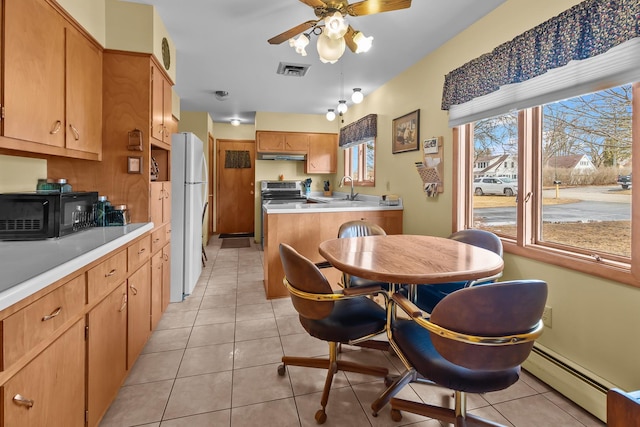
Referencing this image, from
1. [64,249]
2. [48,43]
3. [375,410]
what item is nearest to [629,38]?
[375,410]

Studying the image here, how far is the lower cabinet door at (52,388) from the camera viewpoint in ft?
3.02

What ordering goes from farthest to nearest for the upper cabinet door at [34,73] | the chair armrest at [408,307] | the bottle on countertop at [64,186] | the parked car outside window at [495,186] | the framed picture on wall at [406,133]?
the framed picture on wall at [406,133]
the parked car outside window at [495,186]
the bottle on countertop at [64,186]
the upper cabinet door at [34,73]
the chair armrest at [408,307]

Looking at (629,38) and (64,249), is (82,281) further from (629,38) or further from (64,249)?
(629,38)

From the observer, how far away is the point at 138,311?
6.67 ft

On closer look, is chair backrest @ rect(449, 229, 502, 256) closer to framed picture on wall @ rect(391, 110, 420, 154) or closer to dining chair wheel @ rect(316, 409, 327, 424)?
Result: framed picture on wall @ rect(391, 110, 420, 154)

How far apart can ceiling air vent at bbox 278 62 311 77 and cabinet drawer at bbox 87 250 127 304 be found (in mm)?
2597

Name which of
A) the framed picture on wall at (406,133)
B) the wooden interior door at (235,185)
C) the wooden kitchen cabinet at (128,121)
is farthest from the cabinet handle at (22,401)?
the wooden interior door at (235,185)

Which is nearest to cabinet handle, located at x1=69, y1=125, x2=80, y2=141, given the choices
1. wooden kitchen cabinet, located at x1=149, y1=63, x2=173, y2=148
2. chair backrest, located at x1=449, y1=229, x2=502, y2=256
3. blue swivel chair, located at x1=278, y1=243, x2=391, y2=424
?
wooden kitchen cabinet, located at x1=149, y1=63, x2=173, y2=148

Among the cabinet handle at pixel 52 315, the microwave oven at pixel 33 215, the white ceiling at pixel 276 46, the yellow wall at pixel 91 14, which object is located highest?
the white ceiling at pixel 276 46

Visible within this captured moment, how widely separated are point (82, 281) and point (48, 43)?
1.33 meters

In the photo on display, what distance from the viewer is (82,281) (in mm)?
1306

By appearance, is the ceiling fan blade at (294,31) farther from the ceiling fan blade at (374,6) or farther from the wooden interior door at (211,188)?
the wooden interior door at (211,188)

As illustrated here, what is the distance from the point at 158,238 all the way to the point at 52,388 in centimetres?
157

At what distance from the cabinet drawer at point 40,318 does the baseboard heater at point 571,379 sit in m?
2.50
